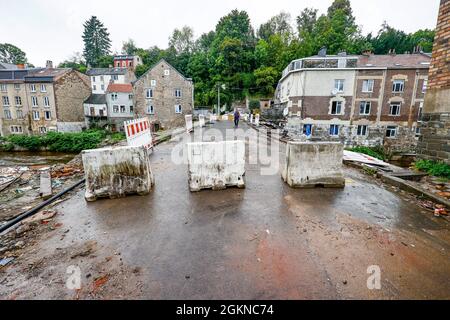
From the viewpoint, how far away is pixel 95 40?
75188 millimetres

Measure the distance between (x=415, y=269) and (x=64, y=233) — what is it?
4734 mm

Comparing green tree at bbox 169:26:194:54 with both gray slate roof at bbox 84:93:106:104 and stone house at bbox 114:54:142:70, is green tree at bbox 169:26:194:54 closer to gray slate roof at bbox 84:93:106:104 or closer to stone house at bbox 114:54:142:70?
stone house at bbox 114:54:142:70

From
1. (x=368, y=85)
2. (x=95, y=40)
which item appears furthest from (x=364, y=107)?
(x=95, y=40)

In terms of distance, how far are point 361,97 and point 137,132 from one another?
29482mm

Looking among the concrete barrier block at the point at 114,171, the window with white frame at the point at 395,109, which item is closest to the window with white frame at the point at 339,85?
the window with white frame at the point at 395,109

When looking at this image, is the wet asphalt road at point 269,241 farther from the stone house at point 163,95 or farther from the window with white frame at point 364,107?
the stone house at point 163,95

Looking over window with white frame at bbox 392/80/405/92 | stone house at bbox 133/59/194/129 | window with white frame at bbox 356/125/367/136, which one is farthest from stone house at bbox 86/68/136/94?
window with white frame at bbox 392/80/405/92

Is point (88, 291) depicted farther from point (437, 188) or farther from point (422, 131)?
point (422, 131)

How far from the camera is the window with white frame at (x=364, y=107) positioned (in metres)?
27.9

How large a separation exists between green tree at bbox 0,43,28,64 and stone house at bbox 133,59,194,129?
62.6m

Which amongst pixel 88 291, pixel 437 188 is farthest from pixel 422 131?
pixel 88 291

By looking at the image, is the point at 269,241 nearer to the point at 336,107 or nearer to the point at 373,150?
the point at 336,107

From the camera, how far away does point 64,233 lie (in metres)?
3.35

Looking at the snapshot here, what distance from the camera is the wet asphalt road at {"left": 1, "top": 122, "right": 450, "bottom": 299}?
227cm
